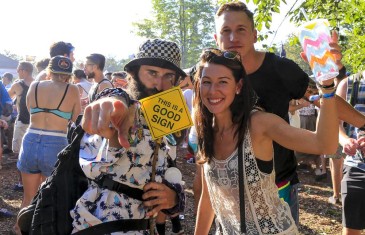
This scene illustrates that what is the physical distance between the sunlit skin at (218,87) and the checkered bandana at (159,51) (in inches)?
7.4

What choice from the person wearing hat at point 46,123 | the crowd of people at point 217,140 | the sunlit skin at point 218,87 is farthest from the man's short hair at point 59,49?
the sunlit skin at point 218,87

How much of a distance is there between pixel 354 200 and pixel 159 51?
2283 millimetres

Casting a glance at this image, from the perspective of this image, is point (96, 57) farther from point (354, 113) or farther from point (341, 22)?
point (354, 113)

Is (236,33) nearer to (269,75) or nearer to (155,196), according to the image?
(269,75)

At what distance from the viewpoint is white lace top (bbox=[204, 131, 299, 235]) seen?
1988mm

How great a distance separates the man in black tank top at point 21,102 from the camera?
6852 mm

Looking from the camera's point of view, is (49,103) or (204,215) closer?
(204,215)

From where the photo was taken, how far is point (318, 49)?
1772 mm

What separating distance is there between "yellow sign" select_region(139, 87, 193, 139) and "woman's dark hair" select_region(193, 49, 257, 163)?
328 millimetres

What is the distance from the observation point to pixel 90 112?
151cm

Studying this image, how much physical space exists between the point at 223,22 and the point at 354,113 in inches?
41.5

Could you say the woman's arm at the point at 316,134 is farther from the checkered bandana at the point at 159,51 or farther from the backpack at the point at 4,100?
the backpack at the point at 4,100

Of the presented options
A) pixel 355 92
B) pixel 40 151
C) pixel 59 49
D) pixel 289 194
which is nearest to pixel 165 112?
pixel 289 194

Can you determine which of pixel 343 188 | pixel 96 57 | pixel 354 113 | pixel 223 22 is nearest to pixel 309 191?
pixel 343 188
